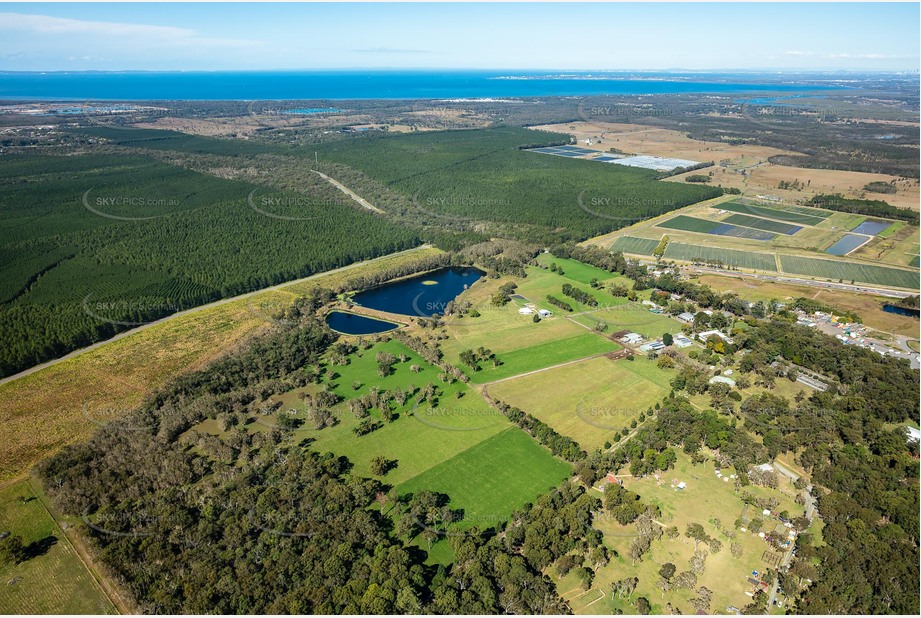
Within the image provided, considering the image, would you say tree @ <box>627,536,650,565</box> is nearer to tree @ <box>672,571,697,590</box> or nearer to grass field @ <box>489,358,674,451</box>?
tree @ <box>672,571,697,590</box>

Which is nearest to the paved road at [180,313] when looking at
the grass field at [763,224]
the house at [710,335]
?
the house at [710,335]

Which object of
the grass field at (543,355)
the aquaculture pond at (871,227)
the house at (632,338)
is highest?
the aquaculture pond at (871,227)

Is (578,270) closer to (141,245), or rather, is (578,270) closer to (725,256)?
(725,256)

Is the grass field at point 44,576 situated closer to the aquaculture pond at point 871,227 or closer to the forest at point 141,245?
the forest at point 141,245

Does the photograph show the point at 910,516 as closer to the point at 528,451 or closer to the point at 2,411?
the point at 528,451

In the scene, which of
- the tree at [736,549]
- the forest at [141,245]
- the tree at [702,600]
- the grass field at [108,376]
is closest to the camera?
the tree at [702,600]
